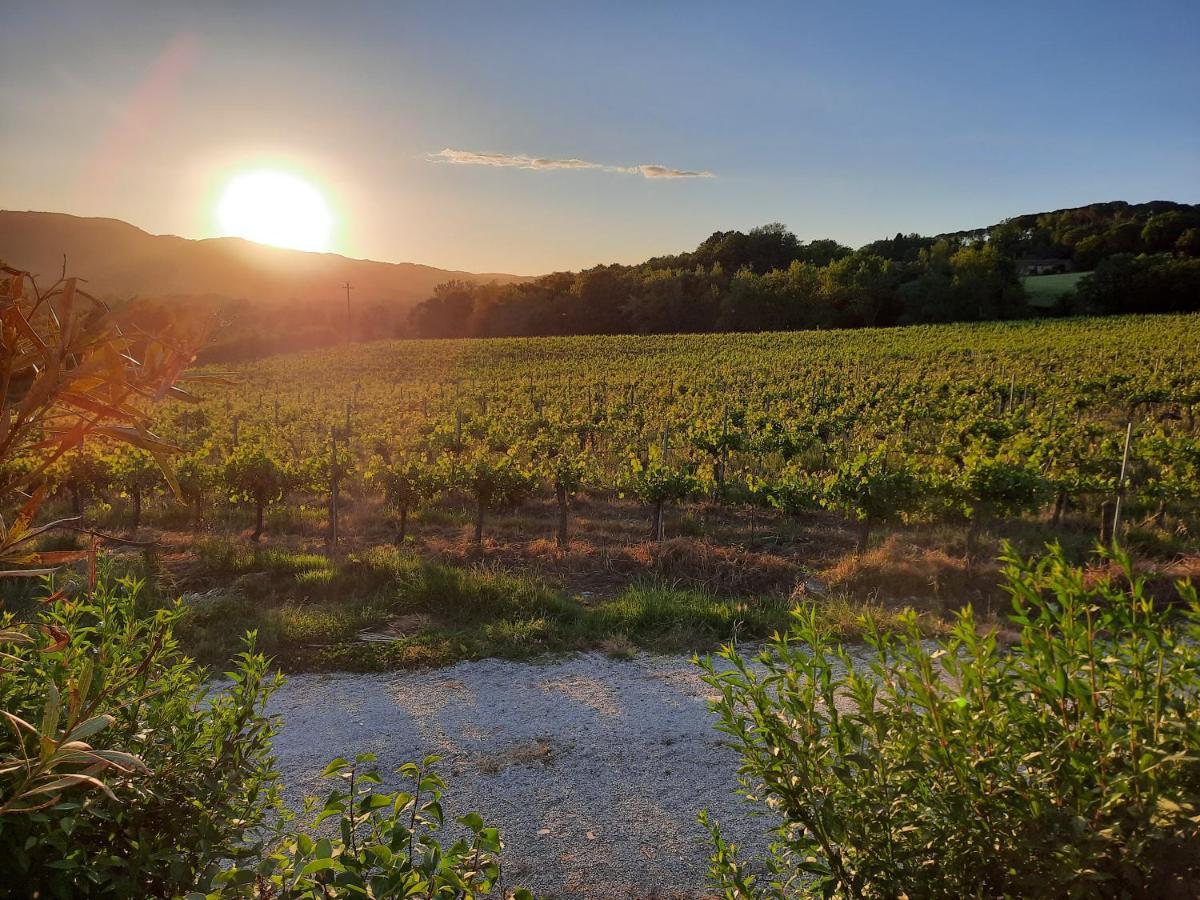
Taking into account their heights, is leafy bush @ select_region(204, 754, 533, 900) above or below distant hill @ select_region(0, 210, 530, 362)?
below

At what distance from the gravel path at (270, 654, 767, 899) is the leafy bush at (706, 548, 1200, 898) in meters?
3.04

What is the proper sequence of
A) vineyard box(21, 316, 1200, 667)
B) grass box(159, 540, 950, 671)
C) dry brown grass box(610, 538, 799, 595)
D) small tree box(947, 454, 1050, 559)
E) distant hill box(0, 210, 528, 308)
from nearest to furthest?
distant hill box(0, 210, 528, 308) < grass box(159, 540, 950, 671) < vineyard box(21, 316, 1200, 667) < small tree box(947, 454, 1050, 559) < dry brown grass box(610, 538, 799, 595)

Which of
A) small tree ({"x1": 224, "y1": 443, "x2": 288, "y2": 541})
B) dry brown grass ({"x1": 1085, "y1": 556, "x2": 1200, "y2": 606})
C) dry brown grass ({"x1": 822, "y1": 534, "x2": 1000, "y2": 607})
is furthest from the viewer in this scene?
small tree ({"x1": 224, "y1": 443, "x2": 288, "y2": 541})

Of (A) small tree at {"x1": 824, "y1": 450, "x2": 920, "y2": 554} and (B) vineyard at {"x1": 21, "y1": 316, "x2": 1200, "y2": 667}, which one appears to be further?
(A) small tree at {"x1": 824, "y1": 450, "x2": 920, "y2": 554}

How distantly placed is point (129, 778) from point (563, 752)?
492cm

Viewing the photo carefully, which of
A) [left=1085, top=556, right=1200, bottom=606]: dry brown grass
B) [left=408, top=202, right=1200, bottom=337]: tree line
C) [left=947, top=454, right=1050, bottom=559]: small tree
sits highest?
[left=408, top=202, right=1200, bottom=337]: tree line

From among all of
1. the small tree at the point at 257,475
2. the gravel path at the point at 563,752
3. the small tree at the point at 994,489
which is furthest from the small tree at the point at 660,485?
the small tree at the point at 257,475

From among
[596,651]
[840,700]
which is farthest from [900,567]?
[596,651]

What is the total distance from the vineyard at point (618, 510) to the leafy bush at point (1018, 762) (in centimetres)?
272

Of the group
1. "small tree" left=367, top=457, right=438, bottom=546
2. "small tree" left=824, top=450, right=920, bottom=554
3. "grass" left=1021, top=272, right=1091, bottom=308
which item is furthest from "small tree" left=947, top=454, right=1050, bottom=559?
"grass" left=1021, top=272, right=1091, bottom=308

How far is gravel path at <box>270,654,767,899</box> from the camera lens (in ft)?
15.5

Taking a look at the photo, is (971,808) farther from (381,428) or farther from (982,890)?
(381,428)

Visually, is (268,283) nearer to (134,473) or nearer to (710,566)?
(134,473)

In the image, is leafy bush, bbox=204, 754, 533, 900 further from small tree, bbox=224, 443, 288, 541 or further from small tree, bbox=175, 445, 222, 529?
small tree, bbox=175, 445, 222, 529
